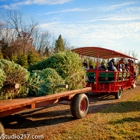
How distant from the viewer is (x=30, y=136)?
4.22 meters

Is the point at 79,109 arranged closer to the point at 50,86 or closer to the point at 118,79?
the point at 50,86

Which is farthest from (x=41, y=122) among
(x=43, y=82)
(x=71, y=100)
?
(x=43, y=82)

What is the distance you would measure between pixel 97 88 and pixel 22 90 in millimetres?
5610

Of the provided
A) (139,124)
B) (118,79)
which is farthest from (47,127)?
(118,79)

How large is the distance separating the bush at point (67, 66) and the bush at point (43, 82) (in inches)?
21.7

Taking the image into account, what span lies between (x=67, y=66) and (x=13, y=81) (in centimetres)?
213

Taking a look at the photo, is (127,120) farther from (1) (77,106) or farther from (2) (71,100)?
(2) (71,100)

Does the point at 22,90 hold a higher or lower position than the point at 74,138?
higher

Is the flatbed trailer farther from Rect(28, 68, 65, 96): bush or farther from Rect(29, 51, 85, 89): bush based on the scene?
Rect(29, 51, 85, 89): bush

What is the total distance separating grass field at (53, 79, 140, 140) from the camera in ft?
14.1

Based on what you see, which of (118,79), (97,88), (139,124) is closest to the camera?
(139,124)

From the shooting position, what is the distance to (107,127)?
492cm

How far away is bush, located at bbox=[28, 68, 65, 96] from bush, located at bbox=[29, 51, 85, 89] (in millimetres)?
552

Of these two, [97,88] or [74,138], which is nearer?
[74,138]
